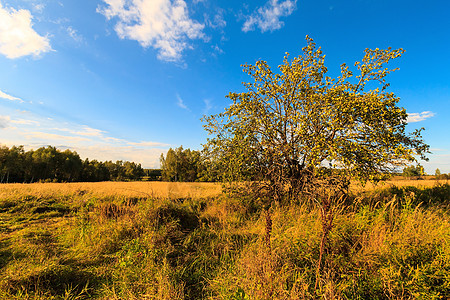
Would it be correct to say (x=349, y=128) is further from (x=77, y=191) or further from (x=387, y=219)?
A: (x=77, y=191)

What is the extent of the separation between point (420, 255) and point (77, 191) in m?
15.4

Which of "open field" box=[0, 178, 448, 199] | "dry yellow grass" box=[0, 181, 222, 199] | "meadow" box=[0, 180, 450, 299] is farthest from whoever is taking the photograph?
"dry yellow grass" box=[0, 181, 222, 199]

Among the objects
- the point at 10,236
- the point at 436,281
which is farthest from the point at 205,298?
the point at 10,236

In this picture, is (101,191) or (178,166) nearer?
(101,191)

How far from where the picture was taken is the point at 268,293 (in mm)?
2453

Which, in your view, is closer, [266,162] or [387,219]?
[387,219]

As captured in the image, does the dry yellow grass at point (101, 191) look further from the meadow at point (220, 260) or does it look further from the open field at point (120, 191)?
the meadow at point (220, 260)

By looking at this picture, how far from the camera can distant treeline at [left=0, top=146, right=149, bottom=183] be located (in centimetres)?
5026

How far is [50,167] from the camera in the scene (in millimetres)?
60281

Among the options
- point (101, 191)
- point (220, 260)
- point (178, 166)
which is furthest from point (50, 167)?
point (220, 260)

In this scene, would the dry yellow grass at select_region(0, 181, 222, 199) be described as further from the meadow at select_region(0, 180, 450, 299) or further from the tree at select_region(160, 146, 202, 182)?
the tree at select_region(160, 146, 202, 182)

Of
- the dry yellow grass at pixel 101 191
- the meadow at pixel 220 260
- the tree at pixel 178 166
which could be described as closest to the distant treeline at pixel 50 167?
the tree at pixel 178 166

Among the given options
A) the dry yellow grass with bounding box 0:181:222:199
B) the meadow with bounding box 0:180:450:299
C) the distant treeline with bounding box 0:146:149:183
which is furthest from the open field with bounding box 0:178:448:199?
the distant treeline with bounding box 0:146:149:183

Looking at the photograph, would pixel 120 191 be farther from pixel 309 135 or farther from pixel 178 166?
pixel 178 166
